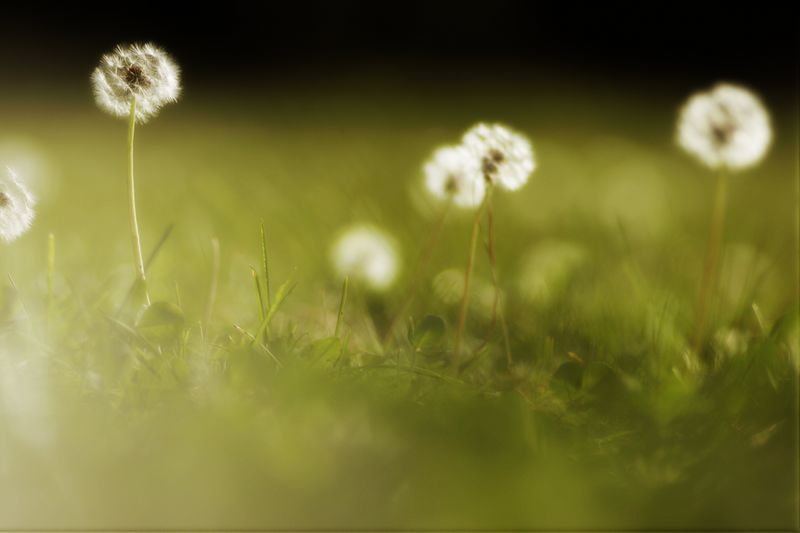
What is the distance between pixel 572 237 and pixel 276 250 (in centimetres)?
83

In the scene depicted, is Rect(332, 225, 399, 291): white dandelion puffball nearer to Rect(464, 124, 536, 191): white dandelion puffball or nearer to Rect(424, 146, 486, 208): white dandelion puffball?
Rect(424, 146, 486, 208): white dandelion puffball

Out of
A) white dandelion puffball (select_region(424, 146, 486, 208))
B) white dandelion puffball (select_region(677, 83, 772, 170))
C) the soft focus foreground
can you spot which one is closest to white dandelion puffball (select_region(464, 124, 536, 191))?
white dandelion puffball (select_region(424, 146, 486, 208))

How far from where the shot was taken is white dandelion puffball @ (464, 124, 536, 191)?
120cm

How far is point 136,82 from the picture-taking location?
3.77 ft

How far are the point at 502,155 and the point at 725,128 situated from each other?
0.48m

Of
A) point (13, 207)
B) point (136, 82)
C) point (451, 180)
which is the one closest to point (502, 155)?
point (451, 180)

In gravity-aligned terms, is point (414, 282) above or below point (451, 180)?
below

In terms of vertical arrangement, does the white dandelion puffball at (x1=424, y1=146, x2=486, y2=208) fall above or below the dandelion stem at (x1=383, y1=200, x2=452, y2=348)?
above

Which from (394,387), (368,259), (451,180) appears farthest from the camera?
(368,259)

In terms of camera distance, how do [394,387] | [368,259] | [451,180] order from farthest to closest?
[368,259] → [451,180] → [394,387]

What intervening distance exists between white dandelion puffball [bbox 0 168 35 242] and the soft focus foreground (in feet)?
0.09

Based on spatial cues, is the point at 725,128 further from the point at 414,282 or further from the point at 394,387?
the point at 394,387

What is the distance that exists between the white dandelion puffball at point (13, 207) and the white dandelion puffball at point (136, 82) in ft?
0.57

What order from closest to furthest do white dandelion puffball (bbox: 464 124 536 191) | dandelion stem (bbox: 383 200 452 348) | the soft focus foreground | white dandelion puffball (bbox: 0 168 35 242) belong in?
the soft focus foreground
white dandelion puffball (bbox: 0 168 35 242)
white dandelion puffball (bbox: 464 124 536 191)
dandelion stem (bbox: 383 200 452 348)
